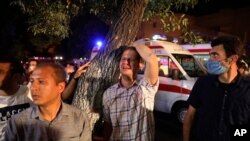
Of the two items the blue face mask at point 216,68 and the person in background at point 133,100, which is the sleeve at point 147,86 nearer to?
the person in background at point 133,100

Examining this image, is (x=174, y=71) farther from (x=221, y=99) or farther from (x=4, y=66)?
(x=4, y=66)

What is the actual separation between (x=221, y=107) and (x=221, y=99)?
0.07 metres

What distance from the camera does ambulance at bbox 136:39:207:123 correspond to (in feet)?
31.2

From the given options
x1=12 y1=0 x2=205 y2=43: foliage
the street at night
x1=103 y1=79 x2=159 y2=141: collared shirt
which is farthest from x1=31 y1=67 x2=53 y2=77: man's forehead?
the street at night

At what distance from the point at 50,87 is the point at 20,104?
0.60 metres

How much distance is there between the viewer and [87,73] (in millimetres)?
3816

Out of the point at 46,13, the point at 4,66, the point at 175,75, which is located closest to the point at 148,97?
the point at 4,66

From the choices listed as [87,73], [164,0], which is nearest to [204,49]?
[164,0]

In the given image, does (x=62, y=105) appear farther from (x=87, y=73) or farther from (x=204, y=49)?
(x=204, y=49)

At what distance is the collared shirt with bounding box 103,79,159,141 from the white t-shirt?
72cm

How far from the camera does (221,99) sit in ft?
10.1

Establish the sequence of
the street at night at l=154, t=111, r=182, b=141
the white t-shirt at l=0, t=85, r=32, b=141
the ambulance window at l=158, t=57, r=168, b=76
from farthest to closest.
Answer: the ambulance window at l=158, t=57, r=168, b=76 → the street at night at l=154, t=111, r=182, b=141 → the white t-shirt at l=0, t=85, r=32, b=141

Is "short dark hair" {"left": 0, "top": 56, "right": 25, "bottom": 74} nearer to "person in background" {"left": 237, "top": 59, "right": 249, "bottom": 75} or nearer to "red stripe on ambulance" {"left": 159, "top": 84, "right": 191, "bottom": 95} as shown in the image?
"person in background" {"left": 237, "top": 59, "right": 249, "bottom": 75}

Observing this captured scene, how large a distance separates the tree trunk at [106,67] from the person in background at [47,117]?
1.14 metres
